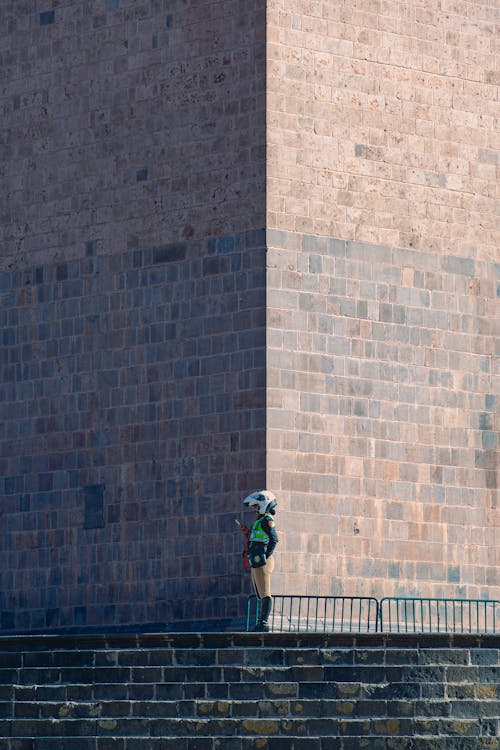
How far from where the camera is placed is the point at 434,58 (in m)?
40.1

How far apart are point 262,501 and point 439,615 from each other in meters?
4.97

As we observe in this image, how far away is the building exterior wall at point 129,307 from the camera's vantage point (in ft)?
125

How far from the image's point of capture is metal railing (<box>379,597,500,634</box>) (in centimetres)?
3797

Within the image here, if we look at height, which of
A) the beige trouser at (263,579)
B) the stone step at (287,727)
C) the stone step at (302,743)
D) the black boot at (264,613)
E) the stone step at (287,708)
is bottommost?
the stone step at (302,743)

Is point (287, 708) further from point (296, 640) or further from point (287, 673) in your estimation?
point (296, 640)

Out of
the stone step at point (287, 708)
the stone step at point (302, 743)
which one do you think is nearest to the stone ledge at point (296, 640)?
the stone step at point (287, 708)

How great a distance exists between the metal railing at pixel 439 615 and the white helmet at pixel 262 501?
10.2 feet

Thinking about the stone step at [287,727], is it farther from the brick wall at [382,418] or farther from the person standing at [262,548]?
the brick wall at [382,418]

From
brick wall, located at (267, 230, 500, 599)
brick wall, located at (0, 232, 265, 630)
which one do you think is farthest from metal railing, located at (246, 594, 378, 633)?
brick wall, located at (0, 232, 265, 630)

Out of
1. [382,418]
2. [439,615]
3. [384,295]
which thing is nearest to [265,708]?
[439,615]

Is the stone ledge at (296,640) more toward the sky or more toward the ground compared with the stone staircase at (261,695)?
more toward the sky

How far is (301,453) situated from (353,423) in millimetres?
1156

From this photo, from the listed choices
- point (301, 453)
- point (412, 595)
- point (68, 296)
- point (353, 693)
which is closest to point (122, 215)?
point (68, 296)

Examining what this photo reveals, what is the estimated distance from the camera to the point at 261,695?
3281 centimetres
